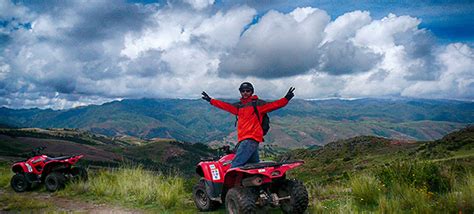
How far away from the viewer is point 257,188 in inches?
263

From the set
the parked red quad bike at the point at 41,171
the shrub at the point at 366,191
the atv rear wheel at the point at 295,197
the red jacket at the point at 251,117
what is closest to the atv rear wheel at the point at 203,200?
the red jacket at the point at 251,117

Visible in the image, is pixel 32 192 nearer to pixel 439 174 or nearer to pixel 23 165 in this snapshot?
pixel 23 165

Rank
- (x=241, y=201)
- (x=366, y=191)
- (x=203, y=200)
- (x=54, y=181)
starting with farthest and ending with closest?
(x=54, y=181), (x=203, y=200), (x=366, y=191), (x=241, y=201)

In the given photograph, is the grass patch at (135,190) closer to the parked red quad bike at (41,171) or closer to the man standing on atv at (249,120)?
the parked red quad bike at (41,171)

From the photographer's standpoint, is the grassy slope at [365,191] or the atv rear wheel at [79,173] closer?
the grassy slope at [365,191]

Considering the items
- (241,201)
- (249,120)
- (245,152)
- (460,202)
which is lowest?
(460,202)

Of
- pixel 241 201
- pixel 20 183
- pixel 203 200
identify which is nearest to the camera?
pixel 241 201

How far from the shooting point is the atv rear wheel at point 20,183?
11.6 m

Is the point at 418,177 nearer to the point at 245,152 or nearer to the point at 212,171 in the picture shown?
the point at 245,152

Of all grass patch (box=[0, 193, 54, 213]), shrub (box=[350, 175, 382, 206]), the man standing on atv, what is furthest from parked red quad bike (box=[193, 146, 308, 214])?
grass patch (box=[0, 193, 54, 213])

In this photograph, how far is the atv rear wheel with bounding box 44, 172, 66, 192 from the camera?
1108 cm

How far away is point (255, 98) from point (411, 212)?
141 inches

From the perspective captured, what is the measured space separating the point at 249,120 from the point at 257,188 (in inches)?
56.2

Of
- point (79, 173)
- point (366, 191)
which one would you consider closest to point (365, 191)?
point (366, 191)
